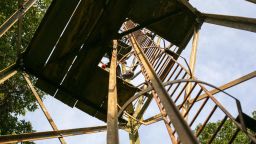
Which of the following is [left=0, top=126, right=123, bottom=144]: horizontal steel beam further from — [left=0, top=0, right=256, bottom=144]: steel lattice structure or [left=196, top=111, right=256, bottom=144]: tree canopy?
[left=196, top=111, right=256, bottom=144]: tree canopy

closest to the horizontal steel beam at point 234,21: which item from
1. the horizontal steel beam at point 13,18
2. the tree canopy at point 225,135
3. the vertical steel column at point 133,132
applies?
the vertical steel column at point 133,132

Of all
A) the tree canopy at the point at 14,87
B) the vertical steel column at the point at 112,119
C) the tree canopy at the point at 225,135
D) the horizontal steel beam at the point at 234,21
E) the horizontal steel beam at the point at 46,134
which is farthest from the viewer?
the tree canopy at the point at 225,135

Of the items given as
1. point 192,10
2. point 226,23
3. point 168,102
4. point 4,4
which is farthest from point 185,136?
point 4,4

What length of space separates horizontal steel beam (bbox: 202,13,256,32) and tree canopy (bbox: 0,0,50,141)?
889cm

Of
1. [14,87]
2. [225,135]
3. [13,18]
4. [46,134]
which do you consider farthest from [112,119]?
[225,135]

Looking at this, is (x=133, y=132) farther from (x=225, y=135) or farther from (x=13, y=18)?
(x=225, y=135)

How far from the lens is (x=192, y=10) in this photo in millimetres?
6531

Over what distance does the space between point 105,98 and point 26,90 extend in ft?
26.3

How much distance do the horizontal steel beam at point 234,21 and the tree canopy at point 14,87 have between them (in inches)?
Result: 350

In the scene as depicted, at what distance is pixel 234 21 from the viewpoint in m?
4.57

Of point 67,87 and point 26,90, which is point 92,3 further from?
point 26,90

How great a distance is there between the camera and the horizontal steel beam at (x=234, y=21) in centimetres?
393

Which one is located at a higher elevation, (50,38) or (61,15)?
(61,15)

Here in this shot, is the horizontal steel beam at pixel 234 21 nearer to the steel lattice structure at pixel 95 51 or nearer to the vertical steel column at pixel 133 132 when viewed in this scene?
the steel lattice structure at pixel 95 51
